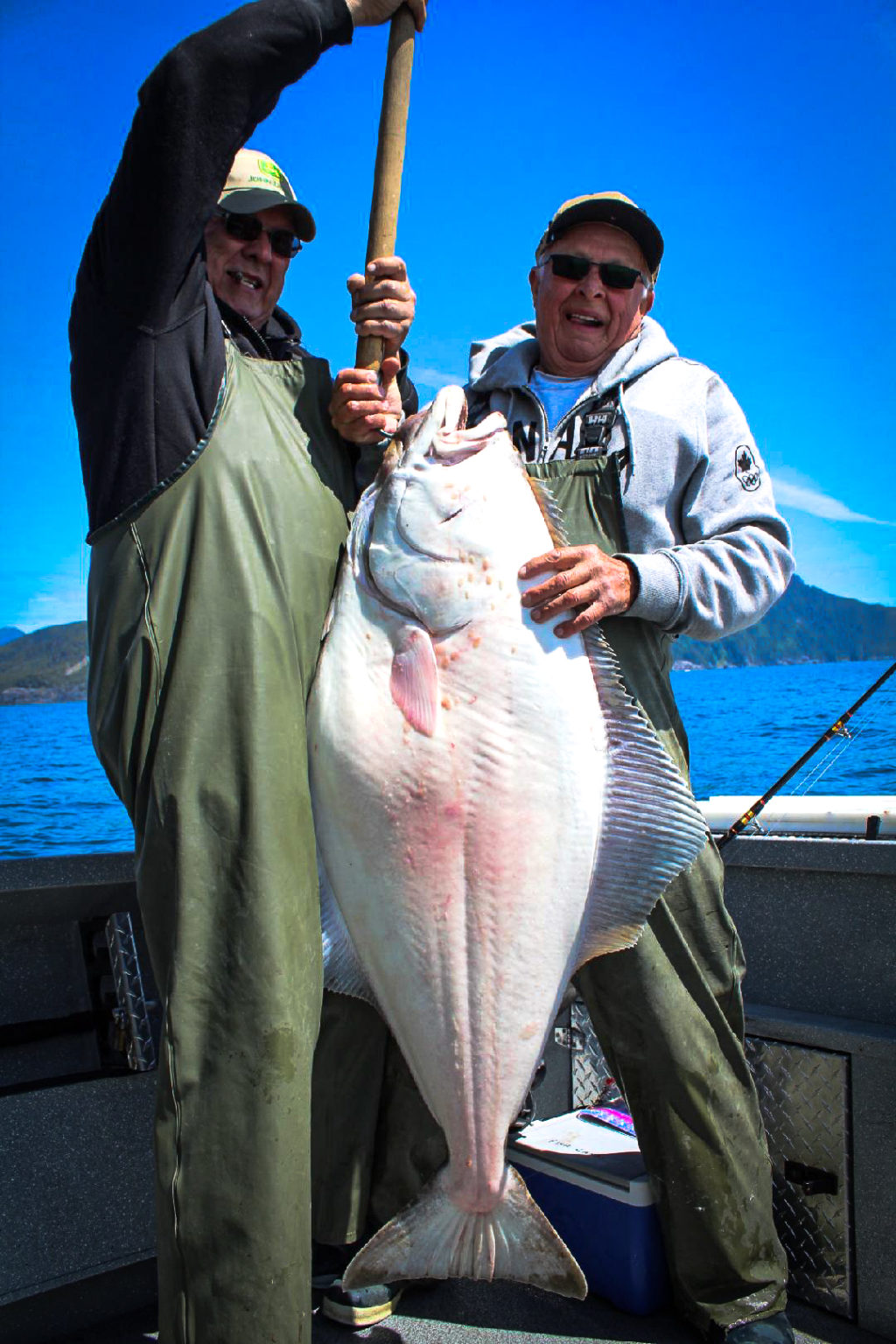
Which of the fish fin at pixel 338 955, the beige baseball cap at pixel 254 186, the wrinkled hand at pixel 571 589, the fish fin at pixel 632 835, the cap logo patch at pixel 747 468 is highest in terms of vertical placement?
the beige baseball cap at pixel 254 186

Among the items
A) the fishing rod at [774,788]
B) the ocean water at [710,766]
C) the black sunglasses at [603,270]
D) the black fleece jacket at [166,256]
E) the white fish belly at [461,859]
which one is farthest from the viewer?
the ocean water at [710,766]

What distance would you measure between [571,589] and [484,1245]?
1.24 m

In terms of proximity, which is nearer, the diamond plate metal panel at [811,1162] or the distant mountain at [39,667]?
the diamond plate metal panel at [811,1162]

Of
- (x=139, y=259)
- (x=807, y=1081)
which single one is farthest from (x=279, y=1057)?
(x=807, y=1081)

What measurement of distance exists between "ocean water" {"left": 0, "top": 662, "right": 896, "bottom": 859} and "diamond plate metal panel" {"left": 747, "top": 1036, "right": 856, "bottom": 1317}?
5.49ft

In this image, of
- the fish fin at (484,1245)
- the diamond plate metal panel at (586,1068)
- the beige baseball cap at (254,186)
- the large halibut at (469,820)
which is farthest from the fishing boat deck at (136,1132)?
the beige baseball cap at (254,186)

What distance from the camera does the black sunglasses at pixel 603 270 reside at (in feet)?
8.50

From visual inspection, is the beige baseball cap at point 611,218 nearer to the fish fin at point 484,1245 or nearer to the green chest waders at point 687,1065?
the green chest waders at point 687,1065

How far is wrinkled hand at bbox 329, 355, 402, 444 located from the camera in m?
1.93

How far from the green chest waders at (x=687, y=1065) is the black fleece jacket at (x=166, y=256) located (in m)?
0.89

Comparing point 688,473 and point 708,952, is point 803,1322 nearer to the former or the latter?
point 708,952

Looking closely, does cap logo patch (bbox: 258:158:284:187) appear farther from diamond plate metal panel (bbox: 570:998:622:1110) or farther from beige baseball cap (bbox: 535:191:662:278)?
diamond plate metal panel (bbox: 570:998:622:1110)

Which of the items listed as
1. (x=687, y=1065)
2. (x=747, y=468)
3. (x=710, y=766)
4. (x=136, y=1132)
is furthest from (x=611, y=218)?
(x=710, y=766)

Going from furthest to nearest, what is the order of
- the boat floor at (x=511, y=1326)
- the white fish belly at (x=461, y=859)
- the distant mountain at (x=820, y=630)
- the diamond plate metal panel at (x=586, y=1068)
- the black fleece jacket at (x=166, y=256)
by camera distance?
the distant mountain at (x=820, y=630) → the diamond plate metal panel at (x=586, y=1068) → the boat floor at (x=511, y=1326) → the white fish belly at (x=461, y=859) → the black fleece jacket at (x=166, y=256)
